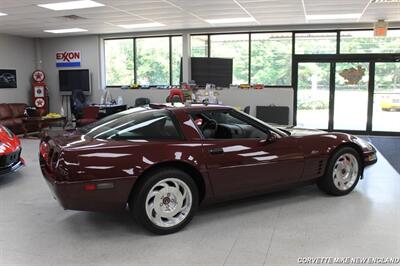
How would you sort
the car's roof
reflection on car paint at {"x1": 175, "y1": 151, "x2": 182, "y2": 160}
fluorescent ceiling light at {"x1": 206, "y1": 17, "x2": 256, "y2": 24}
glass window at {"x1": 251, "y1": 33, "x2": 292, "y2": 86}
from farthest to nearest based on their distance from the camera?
glass window at {"x1": 251, "y1": 33, "x2": 292, "y2": 86} → fluorescent ceiling light at {"x1": 206, "y1": 17, "x2": 256, "y2": 24} → the car's roof → reflection on car paint at {"x1": 175, "y1": 151, "x2": 182, "y2": 160}

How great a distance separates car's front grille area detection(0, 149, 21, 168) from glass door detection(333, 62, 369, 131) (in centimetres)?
796

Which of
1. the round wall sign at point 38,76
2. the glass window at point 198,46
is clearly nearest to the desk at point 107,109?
the glass window at point 198,46

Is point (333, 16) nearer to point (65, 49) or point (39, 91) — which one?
point (65, 49)

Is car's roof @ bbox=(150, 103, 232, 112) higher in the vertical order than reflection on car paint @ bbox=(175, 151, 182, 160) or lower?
higher

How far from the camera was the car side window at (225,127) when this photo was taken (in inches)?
152

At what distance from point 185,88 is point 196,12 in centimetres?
214

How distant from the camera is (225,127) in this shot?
13.0 feet

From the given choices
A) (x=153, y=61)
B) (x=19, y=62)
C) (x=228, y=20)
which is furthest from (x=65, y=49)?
(x=228, y=20)

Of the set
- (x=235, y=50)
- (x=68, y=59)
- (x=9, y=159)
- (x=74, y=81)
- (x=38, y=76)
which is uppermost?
(x=235, y=50)

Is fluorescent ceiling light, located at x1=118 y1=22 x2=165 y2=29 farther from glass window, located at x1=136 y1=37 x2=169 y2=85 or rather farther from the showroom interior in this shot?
glass window, located at x1=136 y1=37 x2=169 y2=85

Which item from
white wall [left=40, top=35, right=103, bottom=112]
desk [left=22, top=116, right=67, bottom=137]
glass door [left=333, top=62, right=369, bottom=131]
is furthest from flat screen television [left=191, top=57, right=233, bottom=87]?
desk [left=22, top=116, right=67, bottom=137]

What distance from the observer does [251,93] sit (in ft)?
34.0

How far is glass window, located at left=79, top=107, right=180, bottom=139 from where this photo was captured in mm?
3434

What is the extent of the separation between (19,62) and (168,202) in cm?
1058
